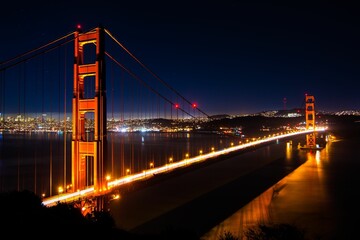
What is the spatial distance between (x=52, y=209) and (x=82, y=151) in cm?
407

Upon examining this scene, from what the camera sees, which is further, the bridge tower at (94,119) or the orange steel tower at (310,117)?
the orange steel tower at (310,117)

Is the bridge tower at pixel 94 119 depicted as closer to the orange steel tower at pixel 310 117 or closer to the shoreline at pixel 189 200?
the shoreline at pixel 189 200

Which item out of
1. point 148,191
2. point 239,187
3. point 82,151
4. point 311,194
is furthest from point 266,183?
point 82,151

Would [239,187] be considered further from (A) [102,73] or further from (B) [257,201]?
(A) [102,73]

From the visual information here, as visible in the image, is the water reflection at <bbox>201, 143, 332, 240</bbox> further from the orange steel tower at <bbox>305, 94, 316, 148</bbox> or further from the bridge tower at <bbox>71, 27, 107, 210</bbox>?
the orange steel tower at <bbox>305, 94, 316, 148</bbox>

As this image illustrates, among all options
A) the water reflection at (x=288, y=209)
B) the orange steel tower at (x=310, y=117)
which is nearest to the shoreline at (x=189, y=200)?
the water reflection at (x=288, y=209)

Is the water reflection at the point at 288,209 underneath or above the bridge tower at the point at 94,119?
underneath

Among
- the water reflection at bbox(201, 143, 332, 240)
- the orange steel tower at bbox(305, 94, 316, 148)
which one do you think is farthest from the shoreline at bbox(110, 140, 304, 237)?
the orange steel tower at bbox(305, 94, 316, 148)

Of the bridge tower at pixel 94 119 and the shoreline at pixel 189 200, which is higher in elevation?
the bridge tower at pixel 94 119

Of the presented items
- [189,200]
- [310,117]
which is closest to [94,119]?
[189,200]

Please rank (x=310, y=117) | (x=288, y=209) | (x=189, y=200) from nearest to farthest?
(x=288, y=209), (x=189, y=200), (x=310, y=117)

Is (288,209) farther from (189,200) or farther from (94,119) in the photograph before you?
(94,119)

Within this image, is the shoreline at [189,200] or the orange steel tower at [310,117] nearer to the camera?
the shoreline at [189,200]

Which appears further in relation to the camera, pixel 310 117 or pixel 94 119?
pixel 310 117
